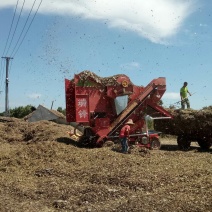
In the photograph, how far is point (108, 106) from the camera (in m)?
13.2

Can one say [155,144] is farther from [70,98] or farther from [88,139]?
[70,98]

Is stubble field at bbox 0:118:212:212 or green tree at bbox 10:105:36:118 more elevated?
green tree at bbox 10:105:36:118

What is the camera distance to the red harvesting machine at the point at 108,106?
12664mm

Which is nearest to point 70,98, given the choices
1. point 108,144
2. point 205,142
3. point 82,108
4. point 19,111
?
point 82,108

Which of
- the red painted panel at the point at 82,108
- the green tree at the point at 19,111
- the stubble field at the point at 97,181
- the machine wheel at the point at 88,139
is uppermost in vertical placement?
the green tree at the point at 19,111

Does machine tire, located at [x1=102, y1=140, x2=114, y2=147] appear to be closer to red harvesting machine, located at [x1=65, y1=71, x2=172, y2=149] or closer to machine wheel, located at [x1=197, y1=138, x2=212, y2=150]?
red harvesting machine, located at [x1=65, y1=71, x2=172, y2=149]

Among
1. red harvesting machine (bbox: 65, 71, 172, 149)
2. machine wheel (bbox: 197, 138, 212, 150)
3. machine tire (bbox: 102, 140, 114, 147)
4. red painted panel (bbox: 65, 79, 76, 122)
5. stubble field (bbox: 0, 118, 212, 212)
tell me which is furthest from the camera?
machine wheel (bbox: 197, 138, 212, 150)

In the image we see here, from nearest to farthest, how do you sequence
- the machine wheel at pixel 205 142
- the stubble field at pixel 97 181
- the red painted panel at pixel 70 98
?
the stubble field at pixel 97 181 → the red painted panel at pixel 70 98 → the machine wheel at pixel 205 142

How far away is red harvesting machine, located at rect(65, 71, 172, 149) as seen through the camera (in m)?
12.7

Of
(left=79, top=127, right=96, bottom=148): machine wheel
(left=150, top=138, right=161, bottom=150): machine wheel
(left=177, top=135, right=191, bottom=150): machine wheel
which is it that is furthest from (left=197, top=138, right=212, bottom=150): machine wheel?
(left=79, top=127, right=96, bottom=148): machine wheel

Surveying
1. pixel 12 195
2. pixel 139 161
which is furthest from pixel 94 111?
pixel 12 195

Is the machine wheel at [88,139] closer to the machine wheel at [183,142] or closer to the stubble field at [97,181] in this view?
the stubble field at [97,181]

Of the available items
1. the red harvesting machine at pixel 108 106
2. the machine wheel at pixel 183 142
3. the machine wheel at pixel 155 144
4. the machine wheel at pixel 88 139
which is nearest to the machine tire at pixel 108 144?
the red harvesting machine at pixel 108 106

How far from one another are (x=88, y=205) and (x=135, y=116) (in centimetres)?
783
